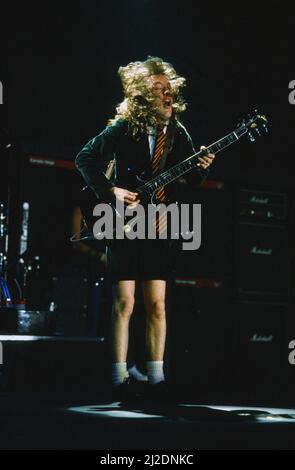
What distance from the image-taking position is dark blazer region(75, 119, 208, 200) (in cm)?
355

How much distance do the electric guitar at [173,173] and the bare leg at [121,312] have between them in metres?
0.31

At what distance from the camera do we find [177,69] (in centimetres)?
643

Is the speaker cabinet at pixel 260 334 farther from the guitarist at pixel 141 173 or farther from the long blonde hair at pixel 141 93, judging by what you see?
the long blonde hair at pixel 141 93

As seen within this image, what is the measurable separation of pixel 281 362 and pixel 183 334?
107 centimetres

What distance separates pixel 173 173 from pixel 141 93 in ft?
1.52

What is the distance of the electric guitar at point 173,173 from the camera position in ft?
11.6

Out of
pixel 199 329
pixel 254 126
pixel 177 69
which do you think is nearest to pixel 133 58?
pixel 177 69

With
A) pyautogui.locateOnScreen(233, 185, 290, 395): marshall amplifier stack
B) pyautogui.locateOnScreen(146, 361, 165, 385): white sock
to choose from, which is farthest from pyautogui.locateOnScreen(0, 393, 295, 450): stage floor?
pyautogui.locateOnScreen(233, 185, 290, 395): marshall amplifier stack

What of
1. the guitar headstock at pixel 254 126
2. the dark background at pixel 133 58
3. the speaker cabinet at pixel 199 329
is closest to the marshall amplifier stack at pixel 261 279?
the speaker cabinet at pixel 199 329

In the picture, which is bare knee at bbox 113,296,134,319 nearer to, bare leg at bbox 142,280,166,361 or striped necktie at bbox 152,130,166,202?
bare leg at bbox 142,280,166,361

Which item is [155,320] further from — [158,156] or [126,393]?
→ [158,156]

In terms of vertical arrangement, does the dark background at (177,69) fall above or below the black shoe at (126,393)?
above

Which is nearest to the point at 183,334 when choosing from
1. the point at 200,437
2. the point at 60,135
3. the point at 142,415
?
the point at 60,135

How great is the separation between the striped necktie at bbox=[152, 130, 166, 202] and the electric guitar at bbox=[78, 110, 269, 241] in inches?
1.2
